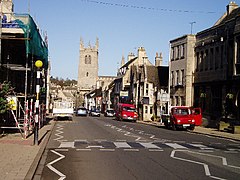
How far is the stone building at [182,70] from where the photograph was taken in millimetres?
46625

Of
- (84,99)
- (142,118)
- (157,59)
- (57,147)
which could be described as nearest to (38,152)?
(57,147)

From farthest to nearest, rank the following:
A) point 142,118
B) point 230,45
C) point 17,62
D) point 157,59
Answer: point 157,59 → point 142,118 → point 230,45 → point 17,62

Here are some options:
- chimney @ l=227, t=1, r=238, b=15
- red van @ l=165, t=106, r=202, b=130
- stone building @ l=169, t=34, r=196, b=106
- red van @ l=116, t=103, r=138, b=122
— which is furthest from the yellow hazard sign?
red van @ l=116, t=103, r=138, b=122

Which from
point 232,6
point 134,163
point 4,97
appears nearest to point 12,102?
point 4,97

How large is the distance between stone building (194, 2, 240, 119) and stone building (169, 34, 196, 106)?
81 cm

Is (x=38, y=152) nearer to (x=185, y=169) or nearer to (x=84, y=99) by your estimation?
(x=185, y=169)

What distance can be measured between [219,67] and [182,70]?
8568mm

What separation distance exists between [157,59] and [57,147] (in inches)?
2288

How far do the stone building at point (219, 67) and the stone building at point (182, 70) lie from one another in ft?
2.66

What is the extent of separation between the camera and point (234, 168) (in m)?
13.2

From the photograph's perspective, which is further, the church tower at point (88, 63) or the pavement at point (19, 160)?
the church tower at point (88, 63)

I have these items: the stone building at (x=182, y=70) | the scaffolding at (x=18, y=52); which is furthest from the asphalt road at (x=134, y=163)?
the stone building at (x=182, y=70)

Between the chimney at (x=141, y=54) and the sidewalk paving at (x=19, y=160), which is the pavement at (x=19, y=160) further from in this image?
the chimney at (x=141, y=54)

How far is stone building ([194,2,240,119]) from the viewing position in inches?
1416
